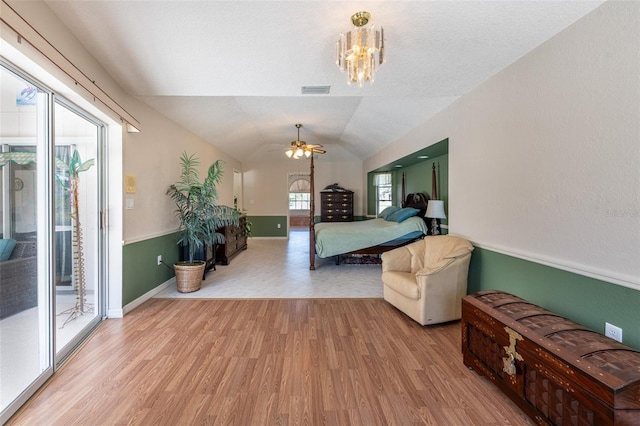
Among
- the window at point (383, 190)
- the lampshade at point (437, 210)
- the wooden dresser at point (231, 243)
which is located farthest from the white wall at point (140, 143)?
the window at point (383, 190)

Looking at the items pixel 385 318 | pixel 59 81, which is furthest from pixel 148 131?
pixel 385 318

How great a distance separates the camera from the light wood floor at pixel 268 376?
1521 mm

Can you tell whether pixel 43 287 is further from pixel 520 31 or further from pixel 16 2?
pixel 520 31

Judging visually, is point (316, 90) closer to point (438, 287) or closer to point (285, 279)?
point (438, 287)

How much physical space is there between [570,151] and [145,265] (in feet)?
13.5

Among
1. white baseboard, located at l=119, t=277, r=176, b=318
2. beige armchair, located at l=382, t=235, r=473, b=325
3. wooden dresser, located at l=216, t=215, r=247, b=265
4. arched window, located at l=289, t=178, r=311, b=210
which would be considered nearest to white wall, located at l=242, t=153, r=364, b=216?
wooden dresser, located at l=216, t=215, r=247, b=265

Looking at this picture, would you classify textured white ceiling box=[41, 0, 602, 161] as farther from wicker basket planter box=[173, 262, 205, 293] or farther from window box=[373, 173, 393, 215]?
window box=[373, 173, 393, 215]

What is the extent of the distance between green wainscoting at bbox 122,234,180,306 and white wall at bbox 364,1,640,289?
3.66 m

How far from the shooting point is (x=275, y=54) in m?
2.16

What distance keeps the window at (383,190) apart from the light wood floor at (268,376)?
4.49 metres

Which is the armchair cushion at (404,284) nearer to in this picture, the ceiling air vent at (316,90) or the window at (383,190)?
the ceiling air vent at (316,90)

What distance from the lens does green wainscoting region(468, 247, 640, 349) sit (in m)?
1.45

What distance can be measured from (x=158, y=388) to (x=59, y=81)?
6.96 ft

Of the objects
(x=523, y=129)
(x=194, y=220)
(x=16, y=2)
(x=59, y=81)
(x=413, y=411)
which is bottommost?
(x=413, y=411)
